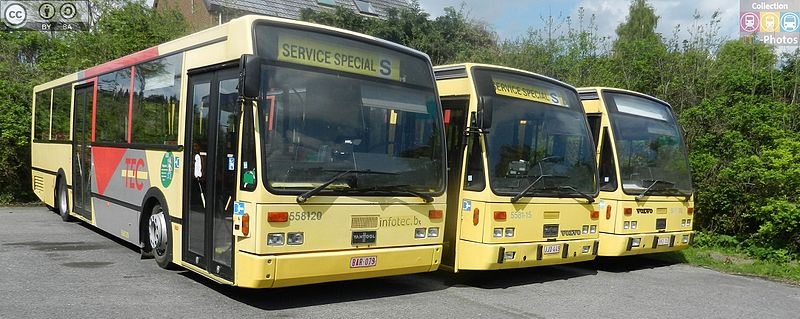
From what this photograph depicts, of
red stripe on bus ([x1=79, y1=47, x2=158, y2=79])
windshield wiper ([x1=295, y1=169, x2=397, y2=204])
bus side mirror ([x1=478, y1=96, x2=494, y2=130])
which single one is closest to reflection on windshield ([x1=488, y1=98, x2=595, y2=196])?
bus side mirror ([x1=478, y1=96, x2=494, y2=130])

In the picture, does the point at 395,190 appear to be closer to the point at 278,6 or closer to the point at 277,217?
the point at 277,217

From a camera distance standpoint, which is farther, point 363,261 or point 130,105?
point 130,105

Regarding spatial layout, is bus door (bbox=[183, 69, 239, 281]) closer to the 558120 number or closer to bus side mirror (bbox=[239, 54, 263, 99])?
bus side mirror (bbox=[239, 54, 263, 99])

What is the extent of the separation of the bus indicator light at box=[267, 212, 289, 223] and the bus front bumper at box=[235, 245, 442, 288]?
35cm

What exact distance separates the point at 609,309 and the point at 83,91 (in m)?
9.65

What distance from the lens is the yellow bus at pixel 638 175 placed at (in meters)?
10.3

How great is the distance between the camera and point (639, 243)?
1041 centimetres

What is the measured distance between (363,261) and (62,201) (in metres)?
9.01

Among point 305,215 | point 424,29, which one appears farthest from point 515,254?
point 424,29

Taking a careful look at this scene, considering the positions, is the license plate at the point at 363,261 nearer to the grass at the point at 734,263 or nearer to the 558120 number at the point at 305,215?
the 558120 number at the point at 305,215

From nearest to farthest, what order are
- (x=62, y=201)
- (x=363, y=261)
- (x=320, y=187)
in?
(x=320, y=187), (x=363, y=261), (x=62, y=201)

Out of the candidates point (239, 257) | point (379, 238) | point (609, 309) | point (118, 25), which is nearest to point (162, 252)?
point (239, 257)

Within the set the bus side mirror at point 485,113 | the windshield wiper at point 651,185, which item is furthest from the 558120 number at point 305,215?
the windshield wiper at point 651,185

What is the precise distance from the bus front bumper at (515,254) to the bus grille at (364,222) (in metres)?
1.65
